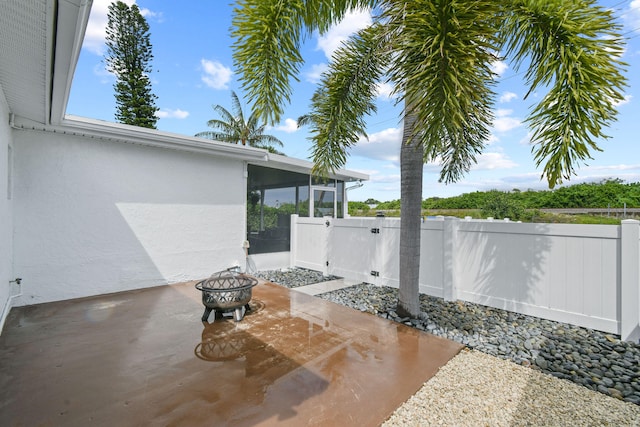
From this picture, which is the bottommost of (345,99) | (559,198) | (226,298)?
(226,298)

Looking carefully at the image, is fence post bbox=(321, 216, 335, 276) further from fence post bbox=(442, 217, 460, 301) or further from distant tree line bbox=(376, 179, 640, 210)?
distant tree line bbox=(376, 179, 640, 210)

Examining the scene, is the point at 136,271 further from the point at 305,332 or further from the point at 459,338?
the point at 459,338

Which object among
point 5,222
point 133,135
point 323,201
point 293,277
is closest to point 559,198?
point 323,201

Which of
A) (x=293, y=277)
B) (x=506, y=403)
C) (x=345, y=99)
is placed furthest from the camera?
(x=293, y=277)

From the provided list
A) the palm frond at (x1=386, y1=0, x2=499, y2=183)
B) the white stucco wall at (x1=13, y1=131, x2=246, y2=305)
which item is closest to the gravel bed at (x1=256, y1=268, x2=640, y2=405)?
the palm frond at (x1=386, y1=0, x2=499, y2=183)

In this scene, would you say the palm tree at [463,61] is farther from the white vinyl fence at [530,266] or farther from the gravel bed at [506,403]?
the gravel bed at [506,403]

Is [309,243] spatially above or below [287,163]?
below

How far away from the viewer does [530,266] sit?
184 inches

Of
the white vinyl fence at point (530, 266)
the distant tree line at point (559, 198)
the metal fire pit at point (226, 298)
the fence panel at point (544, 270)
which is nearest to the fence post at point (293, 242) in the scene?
the white vinyl fence at point (530, 266)

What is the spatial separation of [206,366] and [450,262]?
438 cm

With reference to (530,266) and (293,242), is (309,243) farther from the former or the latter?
(530,266)

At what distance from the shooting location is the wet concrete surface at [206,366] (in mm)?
2568

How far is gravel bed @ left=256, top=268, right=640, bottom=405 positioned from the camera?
3.12 metres

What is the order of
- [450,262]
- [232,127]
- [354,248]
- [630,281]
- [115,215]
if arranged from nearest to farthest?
[630,281], [450,262], [115,215], [354,248], [232,127]
